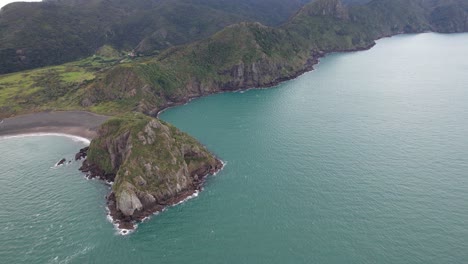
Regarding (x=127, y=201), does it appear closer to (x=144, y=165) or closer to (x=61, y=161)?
(x=144, y=165)

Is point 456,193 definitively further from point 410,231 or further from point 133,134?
point 133,134

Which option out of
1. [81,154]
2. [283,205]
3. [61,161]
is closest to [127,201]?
[283,205]

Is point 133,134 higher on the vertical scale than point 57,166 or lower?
higher

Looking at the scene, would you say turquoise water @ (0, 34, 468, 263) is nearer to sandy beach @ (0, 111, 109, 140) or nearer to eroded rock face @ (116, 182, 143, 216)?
eroded rock face @ (116, 182, 143, 216)

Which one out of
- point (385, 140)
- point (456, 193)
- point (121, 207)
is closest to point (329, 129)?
point (385, 140)

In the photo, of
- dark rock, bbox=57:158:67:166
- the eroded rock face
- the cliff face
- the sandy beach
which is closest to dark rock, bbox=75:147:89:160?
dark rock, bbox=57:158:67:166

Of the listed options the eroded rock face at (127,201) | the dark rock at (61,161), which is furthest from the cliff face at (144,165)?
the dark rock at (61,161)
